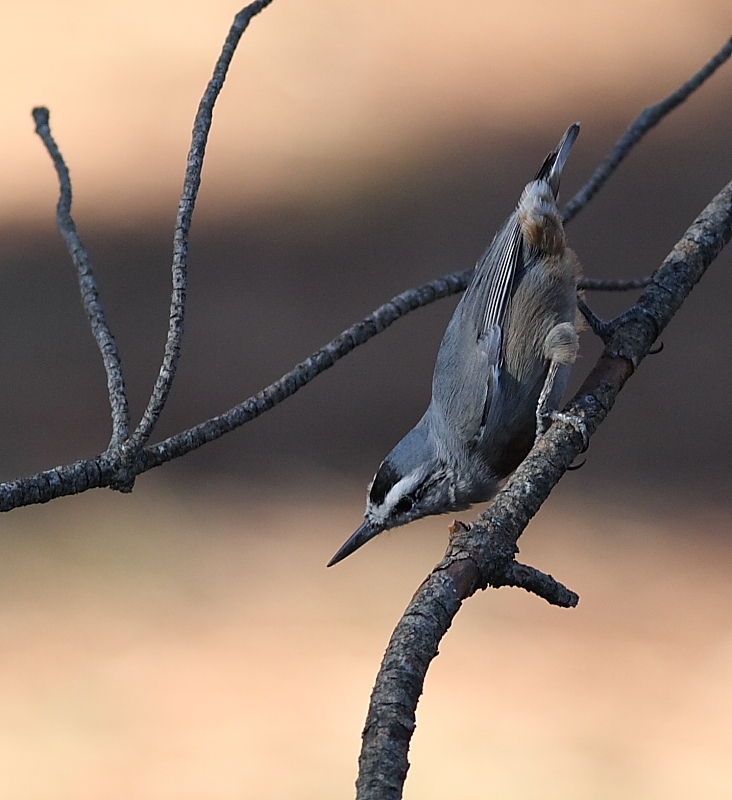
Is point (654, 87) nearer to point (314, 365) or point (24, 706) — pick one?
point (24, 706)

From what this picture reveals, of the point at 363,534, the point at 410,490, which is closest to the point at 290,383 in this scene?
the point at 410,490

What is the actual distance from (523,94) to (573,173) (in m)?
0.83

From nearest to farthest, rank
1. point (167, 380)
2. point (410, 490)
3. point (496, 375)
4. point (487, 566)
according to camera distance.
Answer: point (487, 566), point (167, 380), point (410, 490), point (496, 375)

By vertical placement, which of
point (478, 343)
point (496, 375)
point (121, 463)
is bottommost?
point (121, 463)

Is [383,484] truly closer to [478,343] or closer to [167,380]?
[478,343]

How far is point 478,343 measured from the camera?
9.35ft

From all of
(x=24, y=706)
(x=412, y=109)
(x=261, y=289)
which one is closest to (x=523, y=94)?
(x=412, y=109)

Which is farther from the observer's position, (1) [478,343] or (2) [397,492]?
(1) [478,343]

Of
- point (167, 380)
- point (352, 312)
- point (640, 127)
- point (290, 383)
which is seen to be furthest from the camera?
point (352, 312)

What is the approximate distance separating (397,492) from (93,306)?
1.16 metres

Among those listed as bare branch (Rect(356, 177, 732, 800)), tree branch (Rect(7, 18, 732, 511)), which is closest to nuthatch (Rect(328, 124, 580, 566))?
bare branch (Rect(356, 177, 732, 800))

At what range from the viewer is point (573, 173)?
23.8 feet

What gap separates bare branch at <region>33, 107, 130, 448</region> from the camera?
1464 millimetres

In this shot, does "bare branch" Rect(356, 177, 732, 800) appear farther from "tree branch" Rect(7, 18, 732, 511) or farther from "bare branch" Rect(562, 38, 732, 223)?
"tree branch" Rect(7, 18, 732, 511)
